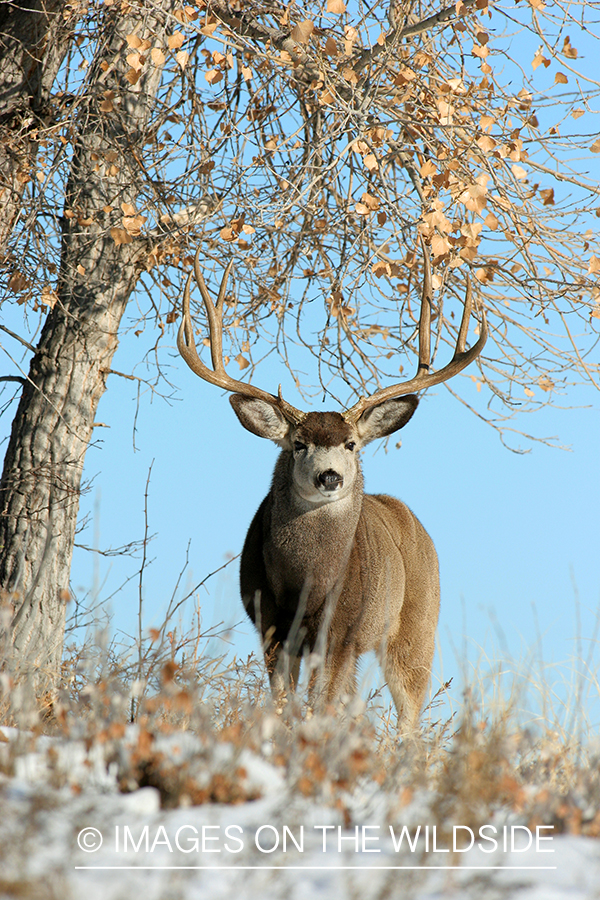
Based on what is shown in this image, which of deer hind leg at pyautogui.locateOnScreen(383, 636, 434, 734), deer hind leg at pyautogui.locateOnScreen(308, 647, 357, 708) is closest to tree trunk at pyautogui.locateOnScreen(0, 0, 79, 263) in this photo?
deer hind leg at pyautogui.locateOnScreen(308, 647, 357, 708)

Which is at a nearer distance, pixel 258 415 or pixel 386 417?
pixel 258 415

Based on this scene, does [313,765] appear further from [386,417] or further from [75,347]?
[75,347]

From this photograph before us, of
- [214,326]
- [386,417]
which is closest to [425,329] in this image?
[386,417]

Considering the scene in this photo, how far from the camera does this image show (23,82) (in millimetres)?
7676

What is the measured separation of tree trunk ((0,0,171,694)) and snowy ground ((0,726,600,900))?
4342mm

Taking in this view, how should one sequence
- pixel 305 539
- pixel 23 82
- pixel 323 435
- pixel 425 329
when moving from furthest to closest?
pixel 23 82 → pixel 425 329 → pixel 305 539 → pixel 323 435

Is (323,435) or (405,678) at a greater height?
(323,435)

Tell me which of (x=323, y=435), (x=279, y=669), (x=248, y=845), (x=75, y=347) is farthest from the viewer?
(x=75, y=347)

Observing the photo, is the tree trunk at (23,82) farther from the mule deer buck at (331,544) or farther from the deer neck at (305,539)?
the deer neck at (305,539)

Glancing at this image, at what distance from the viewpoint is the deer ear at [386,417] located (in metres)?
6.84

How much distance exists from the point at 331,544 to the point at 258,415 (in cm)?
106

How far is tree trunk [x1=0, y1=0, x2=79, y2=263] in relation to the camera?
748cm

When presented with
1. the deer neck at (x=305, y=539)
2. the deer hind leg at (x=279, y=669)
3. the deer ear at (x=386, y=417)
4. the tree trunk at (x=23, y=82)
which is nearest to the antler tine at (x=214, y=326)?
the deer neck at (x=305, y=539)

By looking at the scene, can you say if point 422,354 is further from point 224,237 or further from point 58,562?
point 58,562
